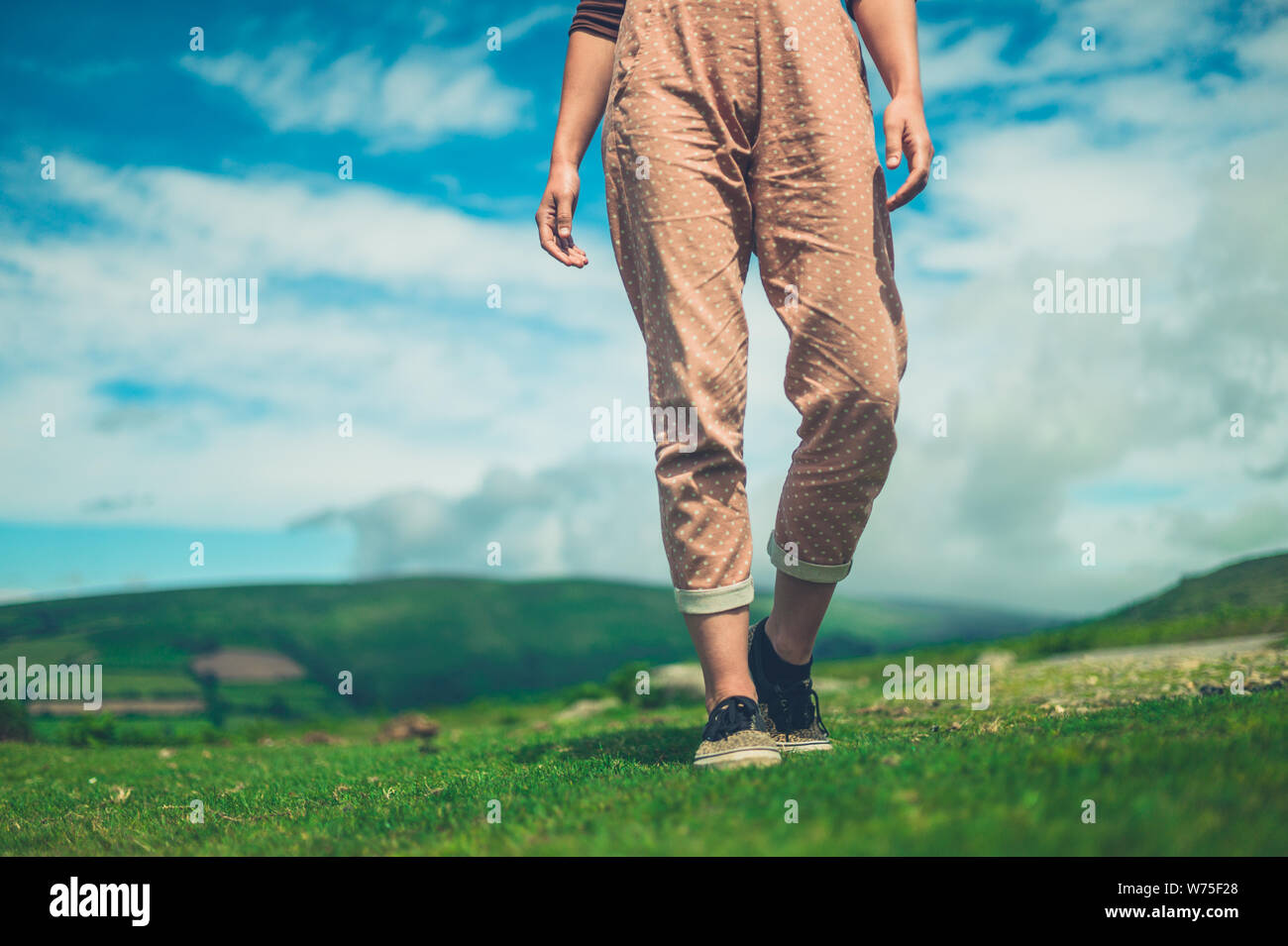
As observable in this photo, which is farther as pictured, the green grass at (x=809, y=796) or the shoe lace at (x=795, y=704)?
the shoe lace at (x=795, y=704)

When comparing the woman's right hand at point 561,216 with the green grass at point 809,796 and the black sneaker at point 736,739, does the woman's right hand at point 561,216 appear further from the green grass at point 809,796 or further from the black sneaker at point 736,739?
the green grass at point 809,796

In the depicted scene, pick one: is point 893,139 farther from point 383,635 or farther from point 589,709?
point 383,635

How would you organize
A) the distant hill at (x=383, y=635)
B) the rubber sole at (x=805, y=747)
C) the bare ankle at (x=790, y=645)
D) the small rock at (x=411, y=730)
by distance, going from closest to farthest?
the rubber sole at (x=805, y=747) → the bare ankle at (x=790, y=645) → the small rock at (x=411, y=730) → the distant hill at (x=383, y=635)

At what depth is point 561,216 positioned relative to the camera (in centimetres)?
364

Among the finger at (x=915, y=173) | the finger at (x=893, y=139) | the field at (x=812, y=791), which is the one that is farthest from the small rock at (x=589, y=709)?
the finger at (x=893, y=139)

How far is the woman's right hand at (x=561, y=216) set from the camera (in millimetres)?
3639

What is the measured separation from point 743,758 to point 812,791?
2.27 ft

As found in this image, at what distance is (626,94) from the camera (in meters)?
3.33

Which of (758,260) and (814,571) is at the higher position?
(758,260)

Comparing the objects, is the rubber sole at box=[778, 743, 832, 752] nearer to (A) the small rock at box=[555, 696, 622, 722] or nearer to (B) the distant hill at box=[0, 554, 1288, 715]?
(A) the small rock at box=[555, 696, 622, 722]

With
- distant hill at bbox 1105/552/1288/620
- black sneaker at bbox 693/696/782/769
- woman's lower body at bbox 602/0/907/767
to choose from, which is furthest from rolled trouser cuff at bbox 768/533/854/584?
distant hill at bbox 1105/552/1288/620

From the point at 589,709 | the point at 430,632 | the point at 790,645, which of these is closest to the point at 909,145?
the point at 790,645
